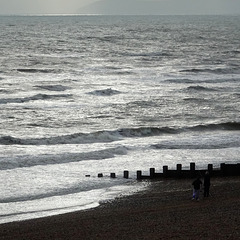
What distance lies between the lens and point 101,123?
43.4 meters

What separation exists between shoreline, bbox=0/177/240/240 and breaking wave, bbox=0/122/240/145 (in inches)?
493

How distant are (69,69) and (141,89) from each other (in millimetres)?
19392

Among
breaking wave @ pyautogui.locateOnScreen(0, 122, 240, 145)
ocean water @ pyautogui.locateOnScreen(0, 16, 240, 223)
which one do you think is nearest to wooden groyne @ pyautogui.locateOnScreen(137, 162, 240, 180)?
ocean water @ pyautogui.locateOnScreen(0, 16, 240, 223)

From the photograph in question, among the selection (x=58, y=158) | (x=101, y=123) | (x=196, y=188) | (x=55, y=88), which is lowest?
(x=58, y=158)

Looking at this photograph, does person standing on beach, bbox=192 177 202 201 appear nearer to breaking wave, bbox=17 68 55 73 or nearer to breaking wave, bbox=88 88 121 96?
breaking wave, bbox=88 88 121 96

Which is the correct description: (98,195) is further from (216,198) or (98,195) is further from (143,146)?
(143,146)

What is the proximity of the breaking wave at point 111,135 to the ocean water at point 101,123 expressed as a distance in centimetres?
5

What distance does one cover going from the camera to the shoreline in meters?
18.5

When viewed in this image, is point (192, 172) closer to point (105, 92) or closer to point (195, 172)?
Result: point (195, 172)

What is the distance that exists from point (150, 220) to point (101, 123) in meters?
23.5

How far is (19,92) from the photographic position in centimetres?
5738

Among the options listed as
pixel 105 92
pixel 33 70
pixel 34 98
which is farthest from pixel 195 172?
pixel 33 70

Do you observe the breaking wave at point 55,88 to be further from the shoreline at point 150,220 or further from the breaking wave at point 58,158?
the shoreline at point 150,220

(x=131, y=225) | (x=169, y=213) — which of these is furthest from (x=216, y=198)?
(x=131, y=225)
